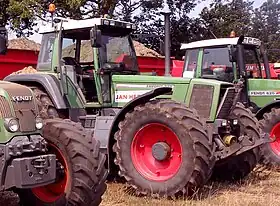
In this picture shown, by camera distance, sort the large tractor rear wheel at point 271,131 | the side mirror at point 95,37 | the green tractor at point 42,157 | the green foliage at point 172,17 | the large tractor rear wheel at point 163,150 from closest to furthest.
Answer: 1. the green tractor at point 42,157
2. the large tractor rear wheel at point 163,150
3. the side mirror at point 95,37
4. the large tractor rear wheel at point 271,131
5. the green foliage at point 172,17

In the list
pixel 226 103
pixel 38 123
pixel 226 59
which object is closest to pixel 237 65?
pixel 226 59

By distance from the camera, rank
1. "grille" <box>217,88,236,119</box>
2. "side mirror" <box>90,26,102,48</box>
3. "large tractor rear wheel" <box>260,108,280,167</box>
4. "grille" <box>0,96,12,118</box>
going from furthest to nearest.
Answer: "large tractor rear wheel" <box>260,108,280,167</box> < "grille" <box>217,88,236,119</box> < "side mirror" <box>90,26,102,48</box> < "grille" <box>0,96,12,118</box>

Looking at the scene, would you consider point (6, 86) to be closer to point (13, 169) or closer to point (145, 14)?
point (13, 169)

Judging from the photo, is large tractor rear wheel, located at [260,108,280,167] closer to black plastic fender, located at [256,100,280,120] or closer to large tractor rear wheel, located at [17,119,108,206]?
black plastic fender, located at [256,100,280,120]

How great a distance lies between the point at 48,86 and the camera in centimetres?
730

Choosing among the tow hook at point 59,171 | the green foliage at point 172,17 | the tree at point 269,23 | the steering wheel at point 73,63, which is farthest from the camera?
the tree at point 269,23

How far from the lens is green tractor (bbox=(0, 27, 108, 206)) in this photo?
14.5 feet

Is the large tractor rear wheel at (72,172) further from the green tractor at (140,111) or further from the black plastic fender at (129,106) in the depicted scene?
the black plastic fender at (129,106)

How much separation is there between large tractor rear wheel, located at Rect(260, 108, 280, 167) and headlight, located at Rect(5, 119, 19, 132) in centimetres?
533

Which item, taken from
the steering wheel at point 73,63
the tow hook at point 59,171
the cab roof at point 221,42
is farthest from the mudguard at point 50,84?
the cab roof at point 221,42

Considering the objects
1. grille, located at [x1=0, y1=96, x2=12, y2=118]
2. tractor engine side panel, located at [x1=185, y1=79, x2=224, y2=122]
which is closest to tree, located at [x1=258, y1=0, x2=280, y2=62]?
tractor engine side panel, located at [x1=185, y1=79, x2=224, y2=122]

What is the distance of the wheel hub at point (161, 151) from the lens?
21.2ft

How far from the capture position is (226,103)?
7113 mm

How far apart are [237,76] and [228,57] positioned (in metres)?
0.37
